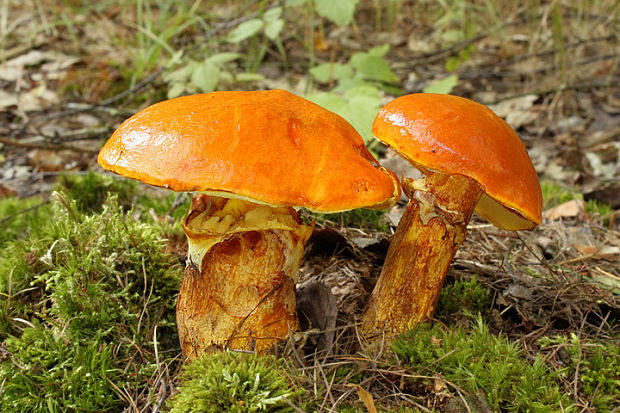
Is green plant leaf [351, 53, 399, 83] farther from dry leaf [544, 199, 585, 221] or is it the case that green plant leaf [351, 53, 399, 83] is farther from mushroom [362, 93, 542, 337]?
mushroom [362, 93, 542, 337]

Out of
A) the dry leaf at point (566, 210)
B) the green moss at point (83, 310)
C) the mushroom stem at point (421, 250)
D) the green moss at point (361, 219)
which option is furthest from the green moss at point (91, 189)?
the dry leaf at point (566, 210)

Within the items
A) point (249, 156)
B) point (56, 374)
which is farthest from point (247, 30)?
point (56, 374)


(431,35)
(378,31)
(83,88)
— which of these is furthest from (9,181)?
(431,35)

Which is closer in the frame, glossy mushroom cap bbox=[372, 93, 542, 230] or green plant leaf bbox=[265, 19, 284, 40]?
glossy mushroom cap bbox=[372, 93, 542, 230]

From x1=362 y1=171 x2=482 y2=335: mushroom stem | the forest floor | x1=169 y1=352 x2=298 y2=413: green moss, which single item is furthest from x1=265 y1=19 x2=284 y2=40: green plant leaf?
x1=169 y1=352 x2=298 y2=413: green moss

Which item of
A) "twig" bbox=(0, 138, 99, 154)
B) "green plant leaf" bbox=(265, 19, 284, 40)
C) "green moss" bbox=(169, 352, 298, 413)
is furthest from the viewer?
"green plant leaf" bbox=(265, 19, 284, 40)

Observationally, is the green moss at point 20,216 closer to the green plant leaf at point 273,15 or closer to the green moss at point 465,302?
the green moss at point 465,302

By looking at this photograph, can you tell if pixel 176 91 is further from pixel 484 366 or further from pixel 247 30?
pixel 484 366
